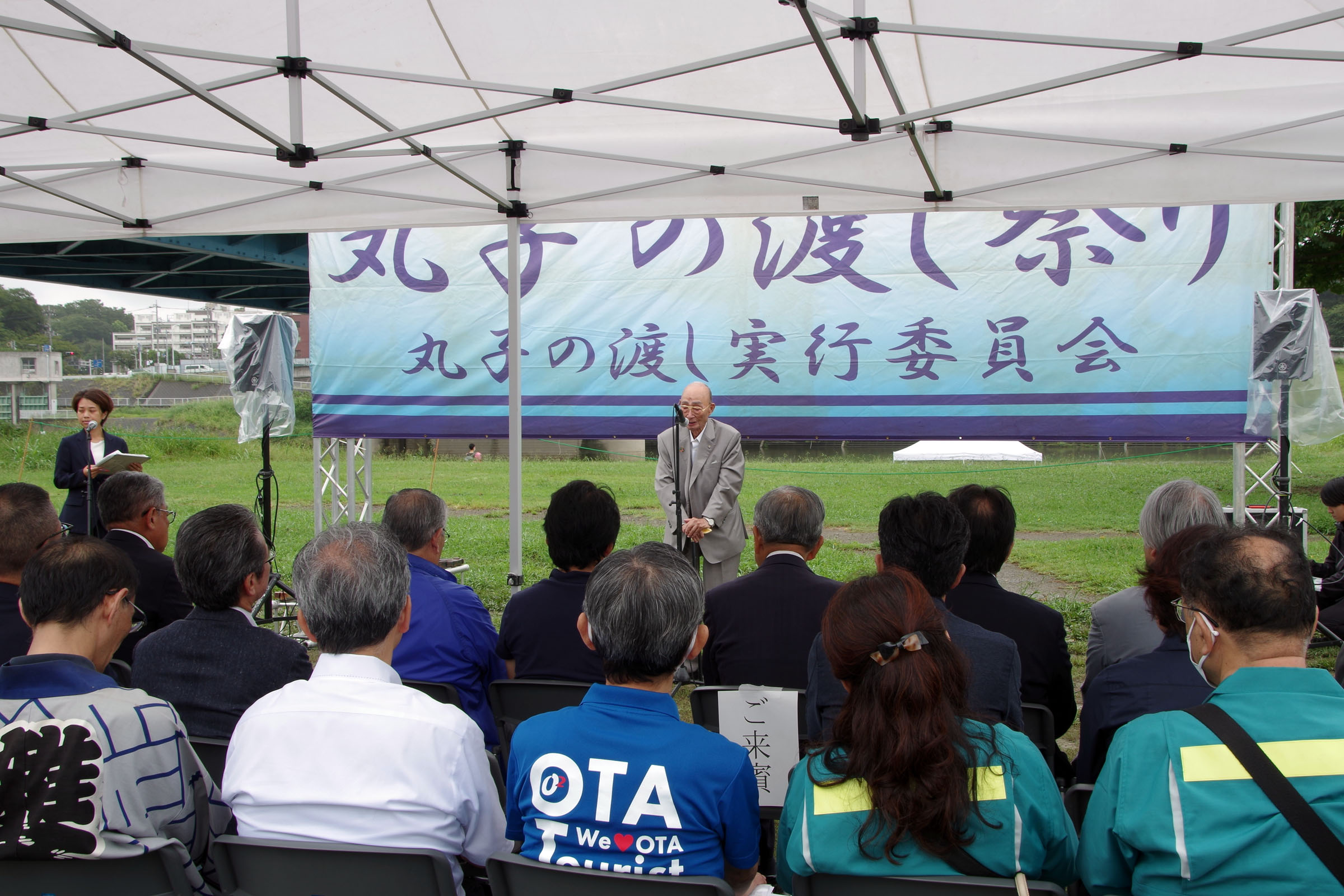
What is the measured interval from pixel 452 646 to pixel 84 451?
347cm

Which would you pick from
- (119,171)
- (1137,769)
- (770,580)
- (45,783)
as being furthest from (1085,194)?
(119,171)

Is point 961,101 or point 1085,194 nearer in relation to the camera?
point 961,101

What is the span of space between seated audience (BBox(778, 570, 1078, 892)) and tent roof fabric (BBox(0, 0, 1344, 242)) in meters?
1.82

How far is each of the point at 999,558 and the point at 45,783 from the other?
2.09m

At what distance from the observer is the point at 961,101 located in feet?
9.21

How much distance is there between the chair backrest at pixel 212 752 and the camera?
1.76 meters

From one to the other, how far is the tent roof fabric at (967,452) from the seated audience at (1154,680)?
11727mm

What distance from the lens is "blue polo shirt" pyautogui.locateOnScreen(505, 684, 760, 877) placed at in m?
1.29

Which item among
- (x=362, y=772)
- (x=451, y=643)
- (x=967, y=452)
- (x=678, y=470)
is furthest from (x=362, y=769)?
(x=967, y=452)

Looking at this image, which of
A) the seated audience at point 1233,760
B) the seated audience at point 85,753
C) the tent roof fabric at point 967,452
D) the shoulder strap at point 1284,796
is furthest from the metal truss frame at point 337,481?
the tent roof fabric at point 967,452

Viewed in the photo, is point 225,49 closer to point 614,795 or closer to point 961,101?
point 961,101

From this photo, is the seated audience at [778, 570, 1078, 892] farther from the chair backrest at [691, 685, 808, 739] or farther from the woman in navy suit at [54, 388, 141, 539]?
the woman in navy suit at [54, 388, 141, 539]

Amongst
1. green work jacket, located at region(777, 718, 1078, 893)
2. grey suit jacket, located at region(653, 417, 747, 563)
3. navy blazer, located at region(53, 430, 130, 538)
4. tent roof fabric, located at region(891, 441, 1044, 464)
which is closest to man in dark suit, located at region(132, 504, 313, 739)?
green work jacket, located at region(777, 718, 1078, 893)

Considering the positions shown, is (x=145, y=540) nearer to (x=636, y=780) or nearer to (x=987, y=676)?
(x=636, y=780)
